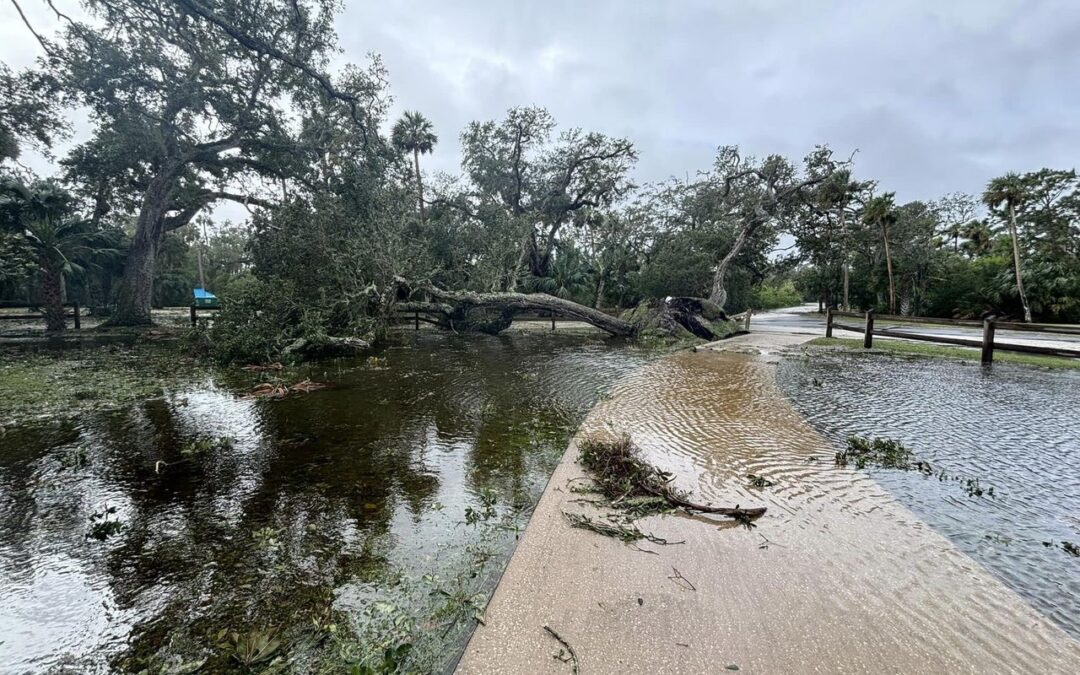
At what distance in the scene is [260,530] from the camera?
2.93 metres

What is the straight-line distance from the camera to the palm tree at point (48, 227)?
13383 mm

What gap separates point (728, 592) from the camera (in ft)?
7.73

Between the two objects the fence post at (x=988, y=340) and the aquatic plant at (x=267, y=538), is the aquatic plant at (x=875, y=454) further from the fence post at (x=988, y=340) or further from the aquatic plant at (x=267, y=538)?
the fence post at (x=988, y=340)

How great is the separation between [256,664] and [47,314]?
806 inches

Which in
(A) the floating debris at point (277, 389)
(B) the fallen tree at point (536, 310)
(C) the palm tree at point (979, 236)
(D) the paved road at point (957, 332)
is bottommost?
(A) the floating debris at point (277, 389)

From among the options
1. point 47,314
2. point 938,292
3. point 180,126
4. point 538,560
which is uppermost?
point 180,126

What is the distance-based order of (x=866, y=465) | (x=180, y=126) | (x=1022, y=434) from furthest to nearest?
(x=180, y=126) → (x=1022, y=434) → (x=866, y=465)

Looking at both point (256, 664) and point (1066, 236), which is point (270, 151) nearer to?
point (256, 664)

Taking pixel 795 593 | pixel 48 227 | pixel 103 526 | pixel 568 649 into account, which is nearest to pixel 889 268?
pixel 795 593

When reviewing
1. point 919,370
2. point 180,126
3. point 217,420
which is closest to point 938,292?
point 919,370

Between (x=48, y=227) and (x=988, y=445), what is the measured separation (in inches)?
896

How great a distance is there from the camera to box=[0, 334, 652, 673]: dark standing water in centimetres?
199

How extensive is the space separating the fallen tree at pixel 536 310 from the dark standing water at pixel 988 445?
287 inches

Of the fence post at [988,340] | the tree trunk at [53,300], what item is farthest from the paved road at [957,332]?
the tree trunk at [53,300]
